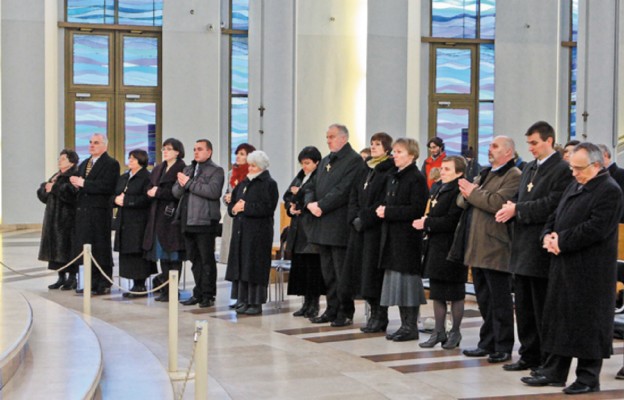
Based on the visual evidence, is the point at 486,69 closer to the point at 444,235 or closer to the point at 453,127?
the point at 453,127

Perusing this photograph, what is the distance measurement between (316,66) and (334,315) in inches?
365

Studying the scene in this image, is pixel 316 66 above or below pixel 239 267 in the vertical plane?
above

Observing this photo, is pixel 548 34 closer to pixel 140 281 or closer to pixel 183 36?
pixel 183 36

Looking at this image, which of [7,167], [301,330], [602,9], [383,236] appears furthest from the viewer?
[7,167]

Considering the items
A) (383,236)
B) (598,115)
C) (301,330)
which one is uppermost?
(598,115)

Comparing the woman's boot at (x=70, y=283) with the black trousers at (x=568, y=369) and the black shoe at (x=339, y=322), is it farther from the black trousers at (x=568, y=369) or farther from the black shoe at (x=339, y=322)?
the black trousers at (x=568, y=369)

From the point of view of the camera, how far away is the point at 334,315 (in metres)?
11.0

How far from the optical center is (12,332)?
7.44m

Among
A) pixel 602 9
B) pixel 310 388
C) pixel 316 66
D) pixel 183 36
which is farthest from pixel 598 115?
pixel 183 36

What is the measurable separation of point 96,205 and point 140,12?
558 inches

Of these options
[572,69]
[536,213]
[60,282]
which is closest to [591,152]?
[536,213]

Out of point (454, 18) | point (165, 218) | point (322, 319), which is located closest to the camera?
point (322, 319)

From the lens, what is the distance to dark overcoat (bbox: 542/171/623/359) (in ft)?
24.5

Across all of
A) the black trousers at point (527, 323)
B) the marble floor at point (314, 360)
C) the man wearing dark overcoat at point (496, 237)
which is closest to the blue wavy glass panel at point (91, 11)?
the marble floor at point (314, 360)
